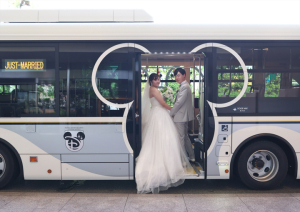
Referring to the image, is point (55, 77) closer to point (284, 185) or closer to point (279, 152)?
point (279, 152)

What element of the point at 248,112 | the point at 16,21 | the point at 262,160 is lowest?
the point at 262,160

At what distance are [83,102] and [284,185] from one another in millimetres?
4317

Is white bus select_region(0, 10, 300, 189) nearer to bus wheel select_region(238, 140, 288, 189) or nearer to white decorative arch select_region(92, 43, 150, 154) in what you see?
white decorative arch select_region(92, 43, 150, 154)

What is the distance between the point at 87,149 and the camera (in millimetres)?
4391

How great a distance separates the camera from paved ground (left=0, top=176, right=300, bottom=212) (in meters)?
3.90

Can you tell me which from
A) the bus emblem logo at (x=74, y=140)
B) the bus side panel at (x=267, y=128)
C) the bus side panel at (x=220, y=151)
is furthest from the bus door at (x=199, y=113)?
the bus emblem logo at (x=74, y=140)

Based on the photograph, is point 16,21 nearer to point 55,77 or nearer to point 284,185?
point 55,77

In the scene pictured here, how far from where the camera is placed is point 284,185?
490 cm

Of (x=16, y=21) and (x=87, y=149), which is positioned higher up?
(x=16, y=21)

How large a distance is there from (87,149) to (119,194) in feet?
3.38

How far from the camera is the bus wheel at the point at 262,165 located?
4.46 metres

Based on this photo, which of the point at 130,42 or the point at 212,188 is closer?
the point at 130,42

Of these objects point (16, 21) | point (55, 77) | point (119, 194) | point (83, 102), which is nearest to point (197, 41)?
point (83, 102)

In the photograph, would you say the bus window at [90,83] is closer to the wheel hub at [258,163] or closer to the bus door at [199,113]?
the bus door at [199,113]
